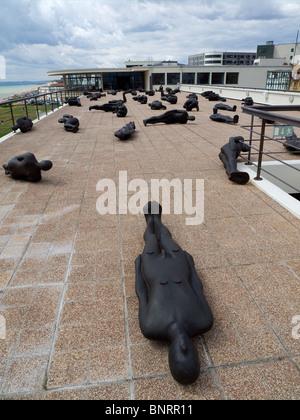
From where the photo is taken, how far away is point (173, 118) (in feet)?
40.7

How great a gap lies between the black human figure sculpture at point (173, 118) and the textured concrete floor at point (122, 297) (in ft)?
23.3

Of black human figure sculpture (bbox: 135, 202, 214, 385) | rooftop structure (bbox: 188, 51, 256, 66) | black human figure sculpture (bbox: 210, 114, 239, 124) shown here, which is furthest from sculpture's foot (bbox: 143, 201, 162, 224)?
rooftop structure (bbox: 188, 51, 256, 66)

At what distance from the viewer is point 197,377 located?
1.98m

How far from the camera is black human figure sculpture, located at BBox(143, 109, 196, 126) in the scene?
1225 cm

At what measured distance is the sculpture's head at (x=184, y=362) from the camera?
193 centimetres

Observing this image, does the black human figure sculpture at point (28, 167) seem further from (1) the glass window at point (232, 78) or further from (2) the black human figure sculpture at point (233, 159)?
(1) the glass window at point (232, 78)

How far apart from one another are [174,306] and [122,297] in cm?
71

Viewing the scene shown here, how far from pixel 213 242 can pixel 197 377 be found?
1941mm

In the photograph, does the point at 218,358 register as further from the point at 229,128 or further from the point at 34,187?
the point at 229,128

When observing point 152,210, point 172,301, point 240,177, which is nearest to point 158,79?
point 240,177

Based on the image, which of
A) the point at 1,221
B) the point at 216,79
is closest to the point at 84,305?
the point at 1,221

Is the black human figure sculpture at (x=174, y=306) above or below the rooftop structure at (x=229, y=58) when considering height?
below

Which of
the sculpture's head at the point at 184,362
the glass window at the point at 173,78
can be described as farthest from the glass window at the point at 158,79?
the sculpture's head at the point at 184,362

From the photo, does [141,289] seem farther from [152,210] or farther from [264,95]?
[264,95]
